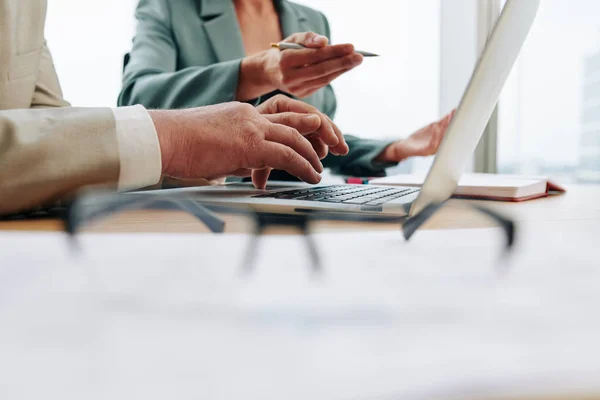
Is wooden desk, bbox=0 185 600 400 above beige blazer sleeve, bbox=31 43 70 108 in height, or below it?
below

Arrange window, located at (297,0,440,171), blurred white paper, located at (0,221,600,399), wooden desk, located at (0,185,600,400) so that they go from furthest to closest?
window, located at (297,0,440,171)
wooden desk, located at (0,185,600,400)
blurred white paper, located at (0,221,600,399)

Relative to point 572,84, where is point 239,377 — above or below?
above

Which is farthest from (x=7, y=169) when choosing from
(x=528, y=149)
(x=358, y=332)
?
(x=528, y=149)

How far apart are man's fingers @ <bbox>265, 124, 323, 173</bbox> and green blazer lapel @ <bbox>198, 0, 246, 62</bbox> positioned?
647 millimetres

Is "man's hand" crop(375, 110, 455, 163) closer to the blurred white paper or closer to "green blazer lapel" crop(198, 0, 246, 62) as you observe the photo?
"green blazer lapel" crop(198, 0, 246, 62)

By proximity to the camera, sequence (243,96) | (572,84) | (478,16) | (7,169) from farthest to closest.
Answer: (478,16) → (572,84) → (243,96) → (7,169)

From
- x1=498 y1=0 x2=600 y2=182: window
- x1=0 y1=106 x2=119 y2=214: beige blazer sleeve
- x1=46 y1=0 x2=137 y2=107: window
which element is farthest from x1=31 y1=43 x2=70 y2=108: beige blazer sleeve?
x1=498 y1=0 x2=600 y2=182: window

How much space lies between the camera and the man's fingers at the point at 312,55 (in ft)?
2.12

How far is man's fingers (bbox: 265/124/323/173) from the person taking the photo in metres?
0.45

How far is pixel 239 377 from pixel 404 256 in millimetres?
144

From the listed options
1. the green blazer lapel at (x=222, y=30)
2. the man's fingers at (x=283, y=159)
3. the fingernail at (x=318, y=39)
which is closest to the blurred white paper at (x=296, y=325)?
the man's fingers at (x=283, y=159)

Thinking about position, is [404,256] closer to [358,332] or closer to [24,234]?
[358,332]

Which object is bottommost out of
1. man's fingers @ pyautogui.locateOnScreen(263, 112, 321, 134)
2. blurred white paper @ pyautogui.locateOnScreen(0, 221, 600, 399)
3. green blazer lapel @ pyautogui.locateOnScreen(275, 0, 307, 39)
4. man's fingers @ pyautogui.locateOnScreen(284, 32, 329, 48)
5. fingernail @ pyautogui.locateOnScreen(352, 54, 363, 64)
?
man's fingers @ pyautogui.locateOnScreen(263, 112, 321, 134)

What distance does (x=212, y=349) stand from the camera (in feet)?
0.35
